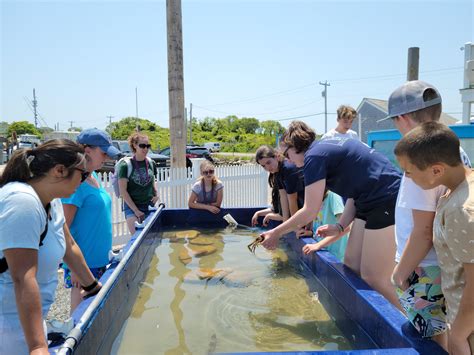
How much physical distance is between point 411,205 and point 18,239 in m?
1.50

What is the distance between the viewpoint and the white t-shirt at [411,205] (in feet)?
5.10

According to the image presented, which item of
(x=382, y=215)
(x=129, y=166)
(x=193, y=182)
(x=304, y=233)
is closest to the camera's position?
(x=382, y=215)

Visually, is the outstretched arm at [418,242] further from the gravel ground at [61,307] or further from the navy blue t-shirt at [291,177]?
the gravel ground at [61,307]

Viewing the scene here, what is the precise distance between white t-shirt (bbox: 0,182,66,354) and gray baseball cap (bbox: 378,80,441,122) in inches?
64.7

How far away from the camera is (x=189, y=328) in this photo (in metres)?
2.62

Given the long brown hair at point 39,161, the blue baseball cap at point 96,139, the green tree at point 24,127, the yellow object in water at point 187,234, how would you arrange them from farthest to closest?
1. the green tree at point 24,127
2. the yellow object in water at point 187,234
3. the blue baseball cap at point 96,139
4. the long brown hair at point 39,161

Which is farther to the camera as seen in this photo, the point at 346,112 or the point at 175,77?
the point at 175,77

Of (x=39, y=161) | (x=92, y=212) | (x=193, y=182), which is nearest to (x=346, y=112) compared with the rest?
(x=92, y=212)

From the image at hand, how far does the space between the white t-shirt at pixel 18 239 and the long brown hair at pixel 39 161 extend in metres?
0.07

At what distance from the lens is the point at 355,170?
2549 mm

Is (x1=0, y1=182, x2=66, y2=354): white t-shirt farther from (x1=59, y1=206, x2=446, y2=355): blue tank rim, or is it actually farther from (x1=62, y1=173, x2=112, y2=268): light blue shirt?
(x1=62, y1=173, x2=112, y2=268): light blue shirt

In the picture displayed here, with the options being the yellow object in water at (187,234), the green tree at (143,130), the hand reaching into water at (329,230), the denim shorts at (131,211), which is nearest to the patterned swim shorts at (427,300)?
the hand reaching into water at (329,230)

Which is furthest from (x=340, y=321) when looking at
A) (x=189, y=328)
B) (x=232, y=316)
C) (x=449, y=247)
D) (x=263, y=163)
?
(x=263, y=163)

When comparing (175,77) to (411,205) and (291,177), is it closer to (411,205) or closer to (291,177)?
(291,177)
